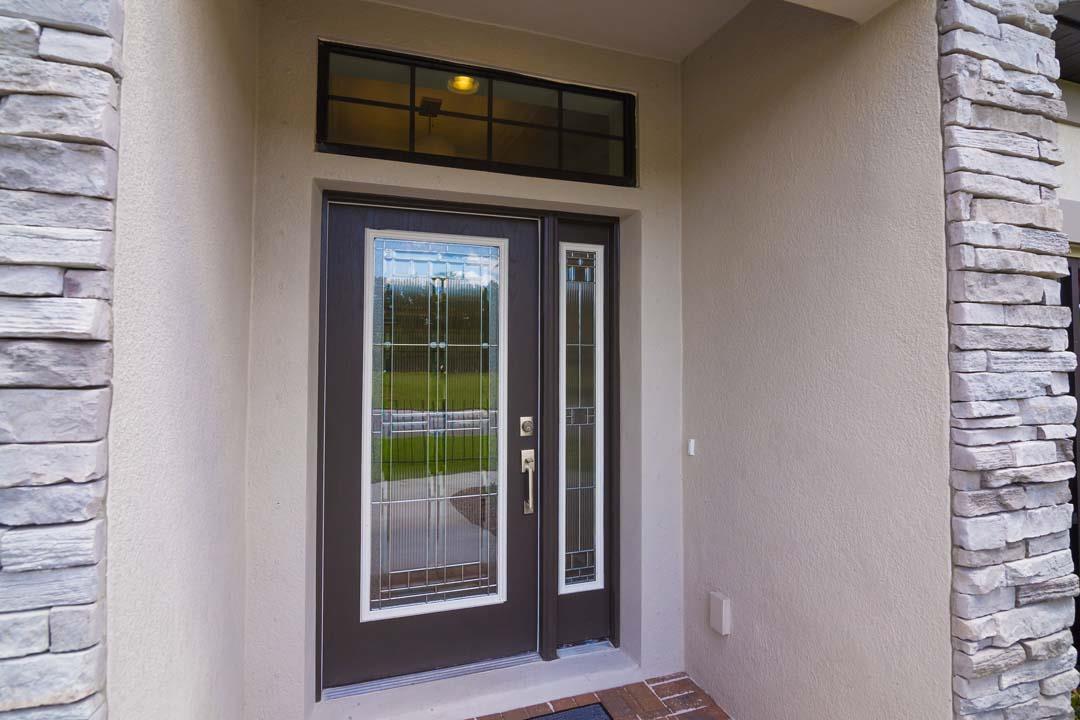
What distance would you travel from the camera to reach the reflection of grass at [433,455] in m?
2.41

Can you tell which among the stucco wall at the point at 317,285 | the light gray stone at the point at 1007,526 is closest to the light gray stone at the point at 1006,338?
the light gray stone at the point at 1007,526

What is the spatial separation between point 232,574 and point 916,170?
2529 millimetres

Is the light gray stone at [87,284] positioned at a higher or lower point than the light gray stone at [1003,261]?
lower

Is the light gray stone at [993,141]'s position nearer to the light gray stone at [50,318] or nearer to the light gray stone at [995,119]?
the light gray stone at [995,119]

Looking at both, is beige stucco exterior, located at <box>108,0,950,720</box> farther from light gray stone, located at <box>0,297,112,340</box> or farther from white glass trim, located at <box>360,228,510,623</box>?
white glass trim, located at <box>360,228,510,623</box>

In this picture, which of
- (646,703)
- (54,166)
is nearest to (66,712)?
(54,166)

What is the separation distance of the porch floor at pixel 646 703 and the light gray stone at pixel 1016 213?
84.4 inches

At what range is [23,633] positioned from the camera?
2.60ft

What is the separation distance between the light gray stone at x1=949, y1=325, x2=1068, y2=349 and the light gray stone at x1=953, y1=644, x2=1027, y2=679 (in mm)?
826

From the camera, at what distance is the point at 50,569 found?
809mm

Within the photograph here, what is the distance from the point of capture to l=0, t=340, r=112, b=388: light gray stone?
2.62 feet

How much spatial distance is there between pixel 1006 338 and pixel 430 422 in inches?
82.6

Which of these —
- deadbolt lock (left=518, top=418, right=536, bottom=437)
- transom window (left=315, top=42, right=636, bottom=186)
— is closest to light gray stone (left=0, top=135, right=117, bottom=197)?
transom window (left=315, top=42, right=636, bottom=186)

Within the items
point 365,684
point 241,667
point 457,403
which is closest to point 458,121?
point 457,403
